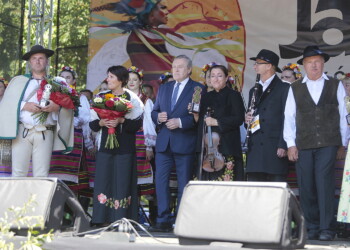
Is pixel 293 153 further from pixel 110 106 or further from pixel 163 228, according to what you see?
pixel 110 106

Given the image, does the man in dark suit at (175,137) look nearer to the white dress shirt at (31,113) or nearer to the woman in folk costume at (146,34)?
the white dress shirt at (31,113)

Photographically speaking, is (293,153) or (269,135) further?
(269,135)

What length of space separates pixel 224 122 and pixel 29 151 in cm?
179

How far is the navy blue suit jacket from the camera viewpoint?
6.75 meters

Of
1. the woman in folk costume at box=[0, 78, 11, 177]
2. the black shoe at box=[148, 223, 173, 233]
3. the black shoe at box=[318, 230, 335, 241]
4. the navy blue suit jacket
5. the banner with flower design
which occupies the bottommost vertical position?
the black shoe at box=[148, 223, 173, 233]

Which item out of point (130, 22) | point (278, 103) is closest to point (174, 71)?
point (278, 103)

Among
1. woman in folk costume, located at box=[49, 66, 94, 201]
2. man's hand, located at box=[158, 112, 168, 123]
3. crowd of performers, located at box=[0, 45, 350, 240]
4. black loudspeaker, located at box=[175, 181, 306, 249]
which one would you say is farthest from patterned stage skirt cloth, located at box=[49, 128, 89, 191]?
black loudspeaker, located at box=[175, 181, 306, 249]

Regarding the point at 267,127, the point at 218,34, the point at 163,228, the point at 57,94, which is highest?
the point at 218,34

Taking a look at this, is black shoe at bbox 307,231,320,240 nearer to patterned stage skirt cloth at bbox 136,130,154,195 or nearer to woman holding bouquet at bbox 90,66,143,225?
woman holding bouquet at bbox 90,66,143,225

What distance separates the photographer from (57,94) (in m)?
6.51

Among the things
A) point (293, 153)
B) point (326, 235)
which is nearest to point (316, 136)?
point (293, 153)

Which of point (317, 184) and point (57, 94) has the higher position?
point (57, 94)

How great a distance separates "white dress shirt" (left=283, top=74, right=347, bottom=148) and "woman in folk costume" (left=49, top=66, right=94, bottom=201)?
216 cm

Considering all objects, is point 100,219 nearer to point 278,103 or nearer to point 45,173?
point 45,173
